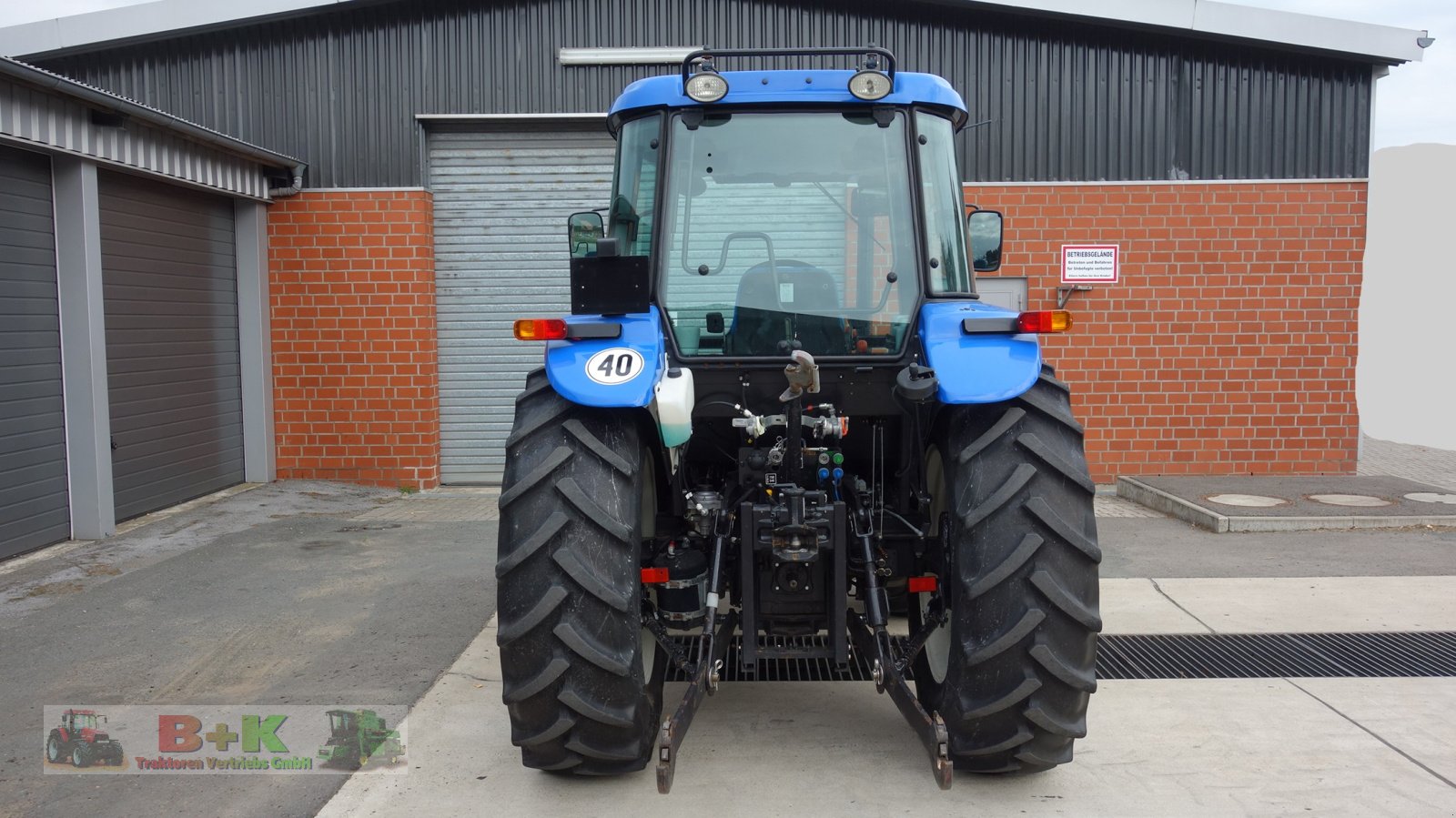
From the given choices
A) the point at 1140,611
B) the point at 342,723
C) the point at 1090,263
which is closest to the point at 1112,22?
the point at 1090,263

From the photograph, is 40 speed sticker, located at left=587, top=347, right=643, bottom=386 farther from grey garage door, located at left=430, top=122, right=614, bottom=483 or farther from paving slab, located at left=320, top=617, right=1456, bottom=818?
grey garage door, located at left=430, top=122, right=614, bottom=483

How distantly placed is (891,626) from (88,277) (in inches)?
260

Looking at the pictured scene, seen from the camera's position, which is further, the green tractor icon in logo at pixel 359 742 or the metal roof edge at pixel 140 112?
the metal roof edge at pixel 140 112

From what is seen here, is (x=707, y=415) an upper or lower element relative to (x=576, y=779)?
upper

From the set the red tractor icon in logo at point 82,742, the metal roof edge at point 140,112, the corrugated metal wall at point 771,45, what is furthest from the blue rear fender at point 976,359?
the corrugated metal wall at point 771,45

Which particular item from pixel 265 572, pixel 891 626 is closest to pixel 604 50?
pixel 265 572

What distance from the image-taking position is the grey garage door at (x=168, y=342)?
8.86 metres

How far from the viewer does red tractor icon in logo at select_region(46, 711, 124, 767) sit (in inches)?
166

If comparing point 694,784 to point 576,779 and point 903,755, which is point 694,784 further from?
point 903,755

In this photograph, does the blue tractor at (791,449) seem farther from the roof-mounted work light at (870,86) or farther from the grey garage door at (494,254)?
the grey garage door at (494,254)

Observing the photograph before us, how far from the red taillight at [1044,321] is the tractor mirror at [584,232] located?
1.91 metres

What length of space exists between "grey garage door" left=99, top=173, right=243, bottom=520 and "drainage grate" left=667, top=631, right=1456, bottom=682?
599 cm

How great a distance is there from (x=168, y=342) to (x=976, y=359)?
27.1ft

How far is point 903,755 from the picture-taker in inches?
161
